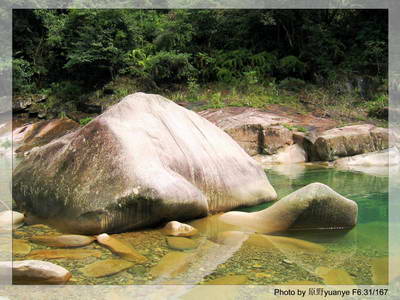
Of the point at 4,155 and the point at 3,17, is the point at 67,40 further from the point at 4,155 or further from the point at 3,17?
the point at 4,155

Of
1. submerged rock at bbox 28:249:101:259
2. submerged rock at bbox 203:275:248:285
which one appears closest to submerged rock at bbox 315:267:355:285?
submerged rock at bbox 203:275:248:285

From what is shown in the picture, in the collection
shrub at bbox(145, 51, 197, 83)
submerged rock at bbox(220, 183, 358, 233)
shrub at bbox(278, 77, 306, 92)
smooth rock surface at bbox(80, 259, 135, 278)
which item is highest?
shrub at bbox(145, 51, 197, 83)

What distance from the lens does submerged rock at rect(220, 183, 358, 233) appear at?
3.30m

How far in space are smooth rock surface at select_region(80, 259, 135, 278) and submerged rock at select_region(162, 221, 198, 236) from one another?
73 centimetres

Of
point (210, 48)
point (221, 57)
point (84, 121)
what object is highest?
point (210, 48)

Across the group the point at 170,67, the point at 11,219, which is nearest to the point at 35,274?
the point at 11,219

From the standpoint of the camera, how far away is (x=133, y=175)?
3254 millimetres

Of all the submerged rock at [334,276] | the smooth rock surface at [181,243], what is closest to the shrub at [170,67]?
the smooth rock surface at [181,243]

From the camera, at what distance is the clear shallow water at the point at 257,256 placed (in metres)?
2.32

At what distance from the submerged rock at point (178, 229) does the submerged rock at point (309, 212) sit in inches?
23.5

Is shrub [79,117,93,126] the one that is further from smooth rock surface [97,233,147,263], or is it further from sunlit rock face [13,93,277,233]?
smooth rock surface [97,233,147,263]

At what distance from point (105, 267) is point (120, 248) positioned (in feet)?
1.11

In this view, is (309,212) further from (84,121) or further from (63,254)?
(84,121)

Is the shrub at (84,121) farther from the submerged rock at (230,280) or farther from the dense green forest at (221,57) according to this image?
the submerged rock at (230,280)
